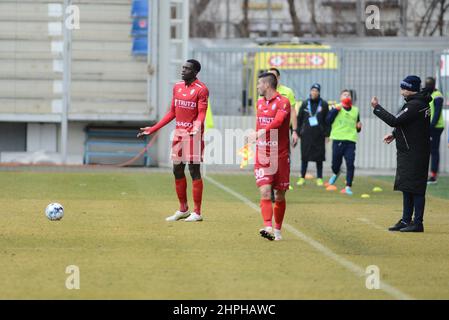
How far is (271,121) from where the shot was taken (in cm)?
1238

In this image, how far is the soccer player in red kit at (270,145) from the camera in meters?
12.3

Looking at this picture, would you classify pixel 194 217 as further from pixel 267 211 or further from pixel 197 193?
pixel 267 211

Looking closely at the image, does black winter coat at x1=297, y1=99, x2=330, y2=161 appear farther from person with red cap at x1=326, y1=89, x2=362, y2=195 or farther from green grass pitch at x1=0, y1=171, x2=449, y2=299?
green grass pitch at x1=0, y1=171, x2=449, y2=299

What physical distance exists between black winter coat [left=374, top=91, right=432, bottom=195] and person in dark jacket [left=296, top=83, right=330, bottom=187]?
23.6 ft

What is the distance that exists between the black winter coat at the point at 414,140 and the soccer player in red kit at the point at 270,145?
74.2 inches

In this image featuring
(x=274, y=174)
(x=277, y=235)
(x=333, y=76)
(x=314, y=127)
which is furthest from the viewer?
(x=333, y=76)

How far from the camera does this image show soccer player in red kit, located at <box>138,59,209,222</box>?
1422cm

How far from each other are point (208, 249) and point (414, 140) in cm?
348

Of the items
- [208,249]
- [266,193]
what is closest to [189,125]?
[266,193]
